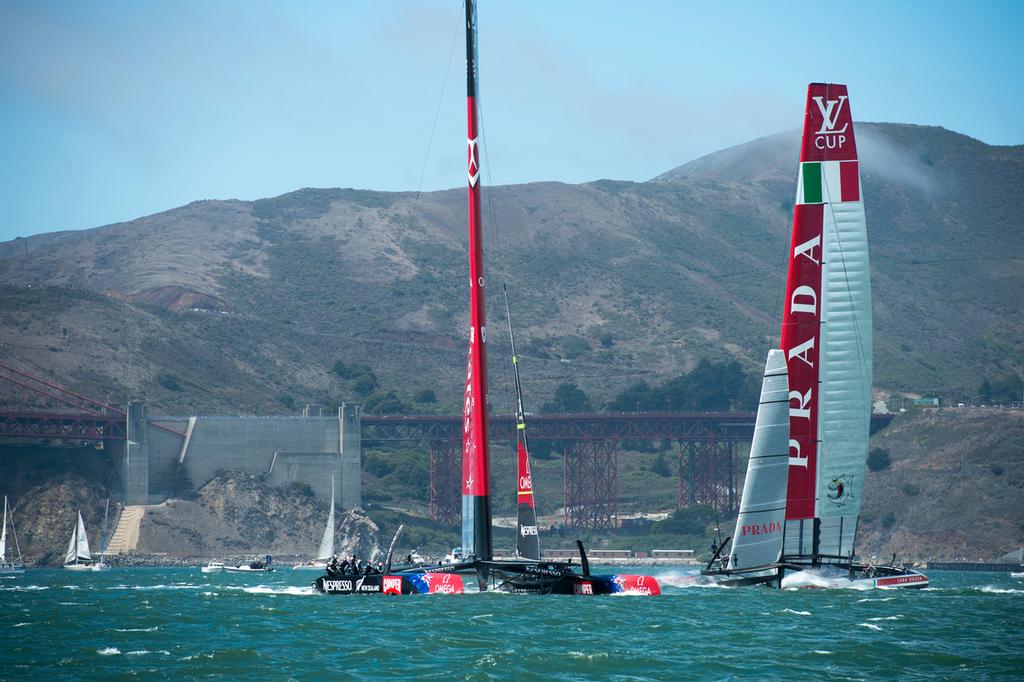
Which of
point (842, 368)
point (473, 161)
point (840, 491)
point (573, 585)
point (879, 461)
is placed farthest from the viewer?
point (879, 461)

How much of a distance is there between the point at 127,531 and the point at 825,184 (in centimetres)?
6863

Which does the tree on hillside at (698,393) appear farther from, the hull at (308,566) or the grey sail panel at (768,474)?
the grey sail panel at (768,474)

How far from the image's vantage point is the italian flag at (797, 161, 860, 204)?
4397 cm

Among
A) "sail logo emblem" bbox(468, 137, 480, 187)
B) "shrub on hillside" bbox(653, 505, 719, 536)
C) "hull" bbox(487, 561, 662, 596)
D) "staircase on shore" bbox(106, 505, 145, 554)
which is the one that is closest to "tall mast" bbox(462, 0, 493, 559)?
"sail logo emblem" bbox(468, 137, 480, 187)

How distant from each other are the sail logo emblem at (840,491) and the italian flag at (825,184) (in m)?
7.82

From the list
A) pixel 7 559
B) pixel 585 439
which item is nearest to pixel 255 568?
pixel 7 559

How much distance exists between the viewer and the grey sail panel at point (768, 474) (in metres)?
41.1

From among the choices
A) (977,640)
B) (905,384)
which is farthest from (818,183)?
(905,384)

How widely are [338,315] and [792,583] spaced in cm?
15303

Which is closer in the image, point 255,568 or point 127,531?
point 255,568

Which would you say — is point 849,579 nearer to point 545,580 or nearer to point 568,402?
point 545,580

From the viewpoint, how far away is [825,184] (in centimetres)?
4406

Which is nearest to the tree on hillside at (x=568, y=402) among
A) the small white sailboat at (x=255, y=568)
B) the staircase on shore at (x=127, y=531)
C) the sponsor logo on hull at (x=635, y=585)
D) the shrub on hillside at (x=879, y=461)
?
the shrub on hillside at (x=879, y=461)

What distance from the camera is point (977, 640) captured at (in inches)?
1282
